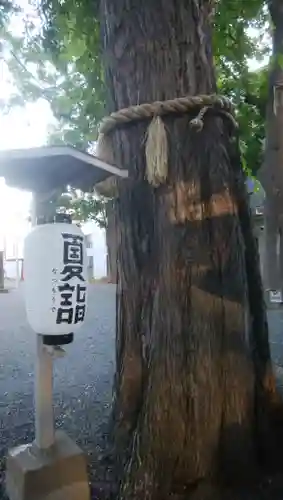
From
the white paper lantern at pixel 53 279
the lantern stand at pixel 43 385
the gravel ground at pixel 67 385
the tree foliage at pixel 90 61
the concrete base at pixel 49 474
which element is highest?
the tree foliage at pixel 90 61

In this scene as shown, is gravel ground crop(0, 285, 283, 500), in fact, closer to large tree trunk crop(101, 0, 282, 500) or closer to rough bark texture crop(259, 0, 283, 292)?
large tree trunk crop(101, 0, 282, 500)

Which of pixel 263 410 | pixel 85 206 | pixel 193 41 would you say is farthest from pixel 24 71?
pixel 85 206

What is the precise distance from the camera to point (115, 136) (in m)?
2.54

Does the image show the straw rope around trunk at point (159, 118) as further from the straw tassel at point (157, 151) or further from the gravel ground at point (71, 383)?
the gravel ground at point (71, 383)

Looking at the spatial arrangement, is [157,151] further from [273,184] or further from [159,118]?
[273,184]

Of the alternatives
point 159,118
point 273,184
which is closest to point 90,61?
point 159,118

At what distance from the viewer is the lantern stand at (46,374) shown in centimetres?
201

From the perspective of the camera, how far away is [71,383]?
4723mm

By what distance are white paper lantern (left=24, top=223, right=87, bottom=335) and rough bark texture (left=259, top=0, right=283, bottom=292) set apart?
6862 millimetres

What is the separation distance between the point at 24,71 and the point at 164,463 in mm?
6262

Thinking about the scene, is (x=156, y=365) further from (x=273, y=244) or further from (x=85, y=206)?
(x=85, y=206)

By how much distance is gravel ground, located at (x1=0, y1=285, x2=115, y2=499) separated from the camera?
10.9 ft

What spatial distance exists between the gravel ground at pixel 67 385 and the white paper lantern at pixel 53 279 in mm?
1081

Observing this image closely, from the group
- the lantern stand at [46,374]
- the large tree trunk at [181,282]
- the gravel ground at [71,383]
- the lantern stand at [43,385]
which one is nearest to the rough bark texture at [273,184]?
the gravel ground at [71,383]
